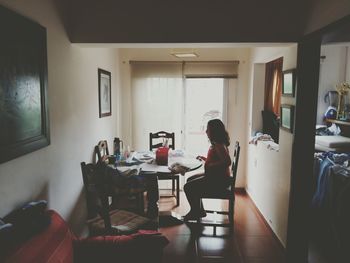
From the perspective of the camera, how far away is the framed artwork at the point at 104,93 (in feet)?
12.0

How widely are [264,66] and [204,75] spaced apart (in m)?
0.87

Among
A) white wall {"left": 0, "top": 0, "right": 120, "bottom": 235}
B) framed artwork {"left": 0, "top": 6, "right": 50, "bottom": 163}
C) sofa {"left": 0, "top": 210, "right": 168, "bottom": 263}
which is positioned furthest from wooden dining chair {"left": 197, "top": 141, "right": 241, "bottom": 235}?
framed artwork {"left": 0, "top": 6, "right": 50, "bottom": 163}

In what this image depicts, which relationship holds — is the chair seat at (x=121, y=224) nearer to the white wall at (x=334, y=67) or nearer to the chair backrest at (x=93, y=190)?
the chair backrest at (x=93, y=190)

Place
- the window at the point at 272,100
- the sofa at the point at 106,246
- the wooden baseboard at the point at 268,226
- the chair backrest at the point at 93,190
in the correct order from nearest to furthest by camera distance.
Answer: the sofa at the point at 106,246 < the chair backrest at the point at 93,190 < the wooden baseboard at the point at 268,226 < the window at the point at 272,100

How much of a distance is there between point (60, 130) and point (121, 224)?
0.90m

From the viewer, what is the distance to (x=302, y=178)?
8.91 feet

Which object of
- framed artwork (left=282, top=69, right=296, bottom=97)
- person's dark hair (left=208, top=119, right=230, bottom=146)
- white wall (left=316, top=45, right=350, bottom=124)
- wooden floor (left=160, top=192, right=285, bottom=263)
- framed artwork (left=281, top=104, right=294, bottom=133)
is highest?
white wall (left=316, top=45, right=350, bottom=124)

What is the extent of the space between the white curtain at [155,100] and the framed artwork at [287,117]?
6.54 ft

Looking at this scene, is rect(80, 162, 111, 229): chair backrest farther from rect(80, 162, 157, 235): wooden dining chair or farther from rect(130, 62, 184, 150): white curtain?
rect(130, 62, 184, 150): white curtain

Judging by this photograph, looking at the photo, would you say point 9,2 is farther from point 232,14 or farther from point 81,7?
point 232,14

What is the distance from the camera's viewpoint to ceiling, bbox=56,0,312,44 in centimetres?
267

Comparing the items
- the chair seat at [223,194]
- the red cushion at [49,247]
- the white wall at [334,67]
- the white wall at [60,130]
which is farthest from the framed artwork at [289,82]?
the red cushion at [49,247]

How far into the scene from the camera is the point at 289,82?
2863mm

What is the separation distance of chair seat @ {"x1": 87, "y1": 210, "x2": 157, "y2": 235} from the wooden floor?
1.67 ft
